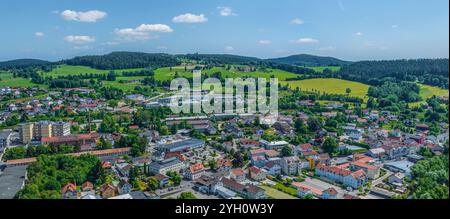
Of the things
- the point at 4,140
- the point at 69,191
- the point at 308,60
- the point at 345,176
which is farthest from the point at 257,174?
the point at 308,60

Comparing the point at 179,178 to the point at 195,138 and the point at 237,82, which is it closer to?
the point at 195,138

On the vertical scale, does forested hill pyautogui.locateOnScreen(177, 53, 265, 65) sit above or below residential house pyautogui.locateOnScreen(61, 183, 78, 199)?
above

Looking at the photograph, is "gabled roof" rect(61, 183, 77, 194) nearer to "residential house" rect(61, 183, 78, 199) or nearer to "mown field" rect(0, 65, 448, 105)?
"residential house" rect(61, 183, 78, 199)

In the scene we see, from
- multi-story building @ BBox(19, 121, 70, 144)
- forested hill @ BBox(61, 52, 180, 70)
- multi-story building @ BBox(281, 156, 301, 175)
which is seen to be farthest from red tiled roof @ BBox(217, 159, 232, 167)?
forested hill @ BBox(61, 52, 180, 70)

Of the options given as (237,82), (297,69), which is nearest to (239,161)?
(237,82)

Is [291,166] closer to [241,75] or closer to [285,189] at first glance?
[285,189]
